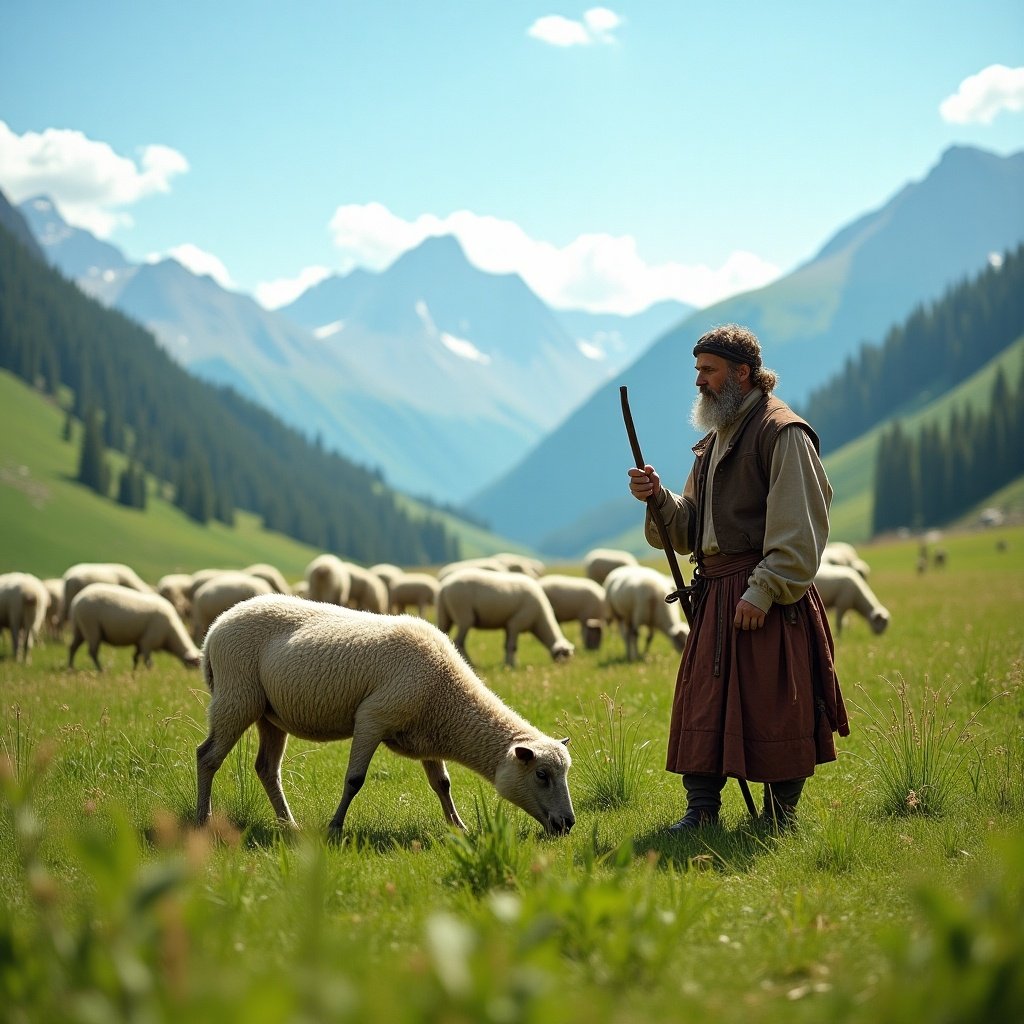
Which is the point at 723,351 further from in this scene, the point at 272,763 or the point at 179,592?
the point at 179,592

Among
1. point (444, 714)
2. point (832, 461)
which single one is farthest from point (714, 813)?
point (832, 461)

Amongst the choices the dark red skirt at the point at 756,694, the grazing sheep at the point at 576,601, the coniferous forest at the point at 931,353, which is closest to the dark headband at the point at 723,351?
the dark red skirt at the point at 756,694

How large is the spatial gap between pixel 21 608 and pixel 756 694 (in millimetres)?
18378

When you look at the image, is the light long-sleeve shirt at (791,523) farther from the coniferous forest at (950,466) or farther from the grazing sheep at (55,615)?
the coniferous forest at (950,466)

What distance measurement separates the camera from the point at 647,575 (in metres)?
20.0

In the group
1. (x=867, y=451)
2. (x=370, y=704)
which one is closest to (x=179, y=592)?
(x=370, y=704)

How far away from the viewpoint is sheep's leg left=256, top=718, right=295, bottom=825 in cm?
802

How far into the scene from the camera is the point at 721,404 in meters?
7.62

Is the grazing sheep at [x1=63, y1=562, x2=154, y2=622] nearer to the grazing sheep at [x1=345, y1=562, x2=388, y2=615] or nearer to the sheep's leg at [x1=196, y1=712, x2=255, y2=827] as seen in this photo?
the grazing sheep at [x1=345, y1=562, x2=388, y2=615]

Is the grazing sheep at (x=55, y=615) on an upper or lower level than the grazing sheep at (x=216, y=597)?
lower

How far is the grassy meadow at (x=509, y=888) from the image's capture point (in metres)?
2.73

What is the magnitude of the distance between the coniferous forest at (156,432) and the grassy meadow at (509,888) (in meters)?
129

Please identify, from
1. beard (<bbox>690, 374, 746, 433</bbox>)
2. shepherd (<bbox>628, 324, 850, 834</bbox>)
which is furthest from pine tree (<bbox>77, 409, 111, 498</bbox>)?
shepherd (<bbox>628, 324, 850, 834</bbox>)

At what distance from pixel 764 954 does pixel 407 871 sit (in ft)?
7.07
